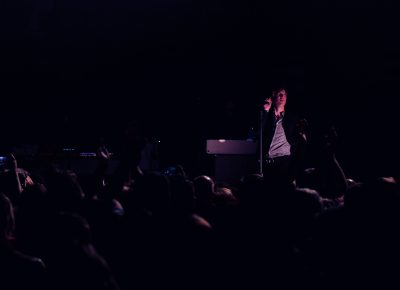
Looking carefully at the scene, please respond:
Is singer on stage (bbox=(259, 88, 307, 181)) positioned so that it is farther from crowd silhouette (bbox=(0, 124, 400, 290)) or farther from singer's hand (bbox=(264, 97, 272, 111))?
crowd silhouette (bbox=(0, 124, 400, 290))

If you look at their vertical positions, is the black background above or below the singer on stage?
above

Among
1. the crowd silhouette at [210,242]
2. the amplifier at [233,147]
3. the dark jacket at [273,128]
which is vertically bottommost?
the crowd silhouette at [210,242]

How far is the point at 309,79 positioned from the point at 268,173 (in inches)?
199

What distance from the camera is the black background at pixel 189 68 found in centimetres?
739

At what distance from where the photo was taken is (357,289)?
221 centimetres

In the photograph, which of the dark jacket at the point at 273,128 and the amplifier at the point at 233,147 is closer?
the dark jacket at the point at 273,128

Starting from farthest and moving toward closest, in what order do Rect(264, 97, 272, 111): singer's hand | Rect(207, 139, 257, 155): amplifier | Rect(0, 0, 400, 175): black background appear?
Rect(0, 0, 400, 175): black background
Rect(207, 139, 257, 155): amplifier
Rect(264, 97, 272, 111): singer's hand

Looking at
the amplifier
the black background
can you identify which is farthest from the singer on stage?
the black background

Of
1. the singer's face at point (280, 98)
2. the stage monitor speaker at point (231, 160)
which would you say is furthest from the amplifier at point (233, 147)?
the singer's face at point (280, 98)

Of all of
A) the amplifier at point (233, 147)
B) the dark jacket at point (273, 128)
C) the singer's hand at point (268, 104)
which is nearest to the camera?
the dark jacket at point (273, 128)

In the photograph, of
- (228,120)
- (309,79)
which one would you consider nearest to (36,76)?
(228,120)

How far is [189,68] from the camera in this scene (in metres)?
9.35

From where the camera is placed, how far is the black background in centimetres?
739

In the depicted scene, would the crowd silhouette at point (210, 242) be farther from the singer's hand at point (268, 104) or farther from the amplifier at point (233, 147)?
the amplifier at point (233, 147)
